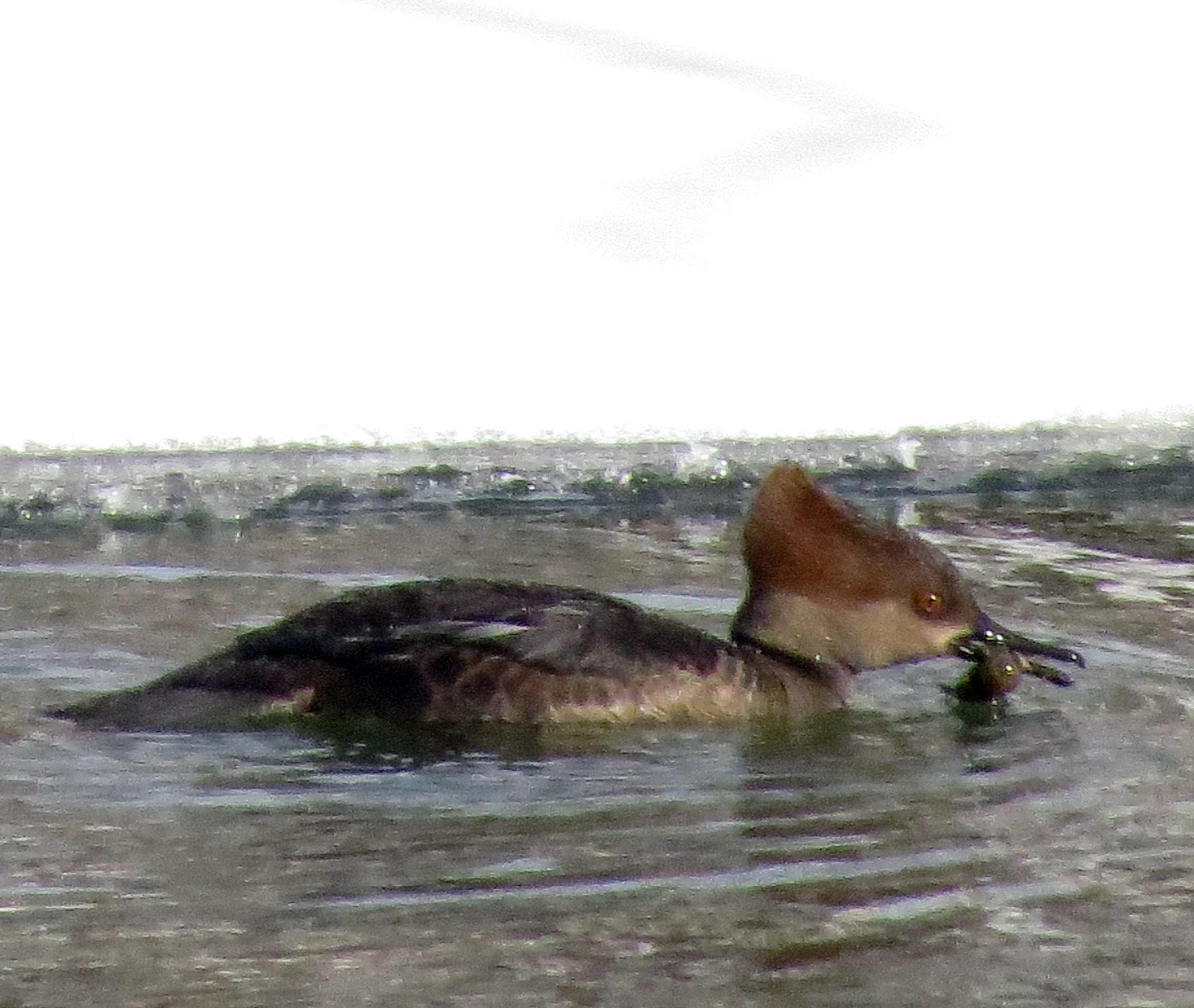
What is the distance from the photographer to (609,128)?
774 centimetres

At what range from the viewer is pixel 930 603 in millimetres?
4887

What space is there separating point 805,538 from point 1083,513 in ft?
5.88

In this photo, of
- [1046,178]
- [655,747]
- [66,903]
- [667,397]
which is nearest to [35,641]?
[655,747]

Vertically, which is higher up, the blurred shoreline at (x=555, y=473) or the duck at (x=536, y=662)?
the blurred shoreline at (x=555, y=473)

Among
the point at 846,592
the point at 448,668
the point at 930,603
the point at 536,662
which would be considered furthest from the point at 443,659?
the point at 930,603

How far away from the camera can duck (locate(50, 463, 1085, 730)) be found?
4.52 m

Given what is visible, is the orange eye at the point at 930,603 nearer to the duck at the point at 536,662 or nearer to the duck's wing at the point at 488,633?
the duck at the point at 536,662

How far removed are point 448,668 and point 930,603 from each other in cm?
105

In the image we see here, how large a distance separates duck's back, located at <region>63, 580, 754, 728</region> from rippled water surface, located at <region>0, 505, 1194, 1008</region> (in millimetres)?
76

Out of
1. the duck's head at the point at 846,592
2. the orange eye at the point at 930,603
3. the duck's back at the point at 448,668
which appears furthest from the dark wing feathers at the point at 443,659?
the orange eye at the point at 930,603

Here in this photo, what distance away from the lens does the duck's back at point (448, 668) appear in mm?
4516

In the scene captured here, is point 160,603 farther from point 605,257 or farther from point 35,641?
point 605,257

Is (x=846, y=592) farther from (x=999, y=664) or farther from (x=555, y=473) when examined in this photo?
(x=555, y=473)

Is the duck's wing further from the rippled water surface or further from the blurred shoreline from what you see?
the blurred shoreline
